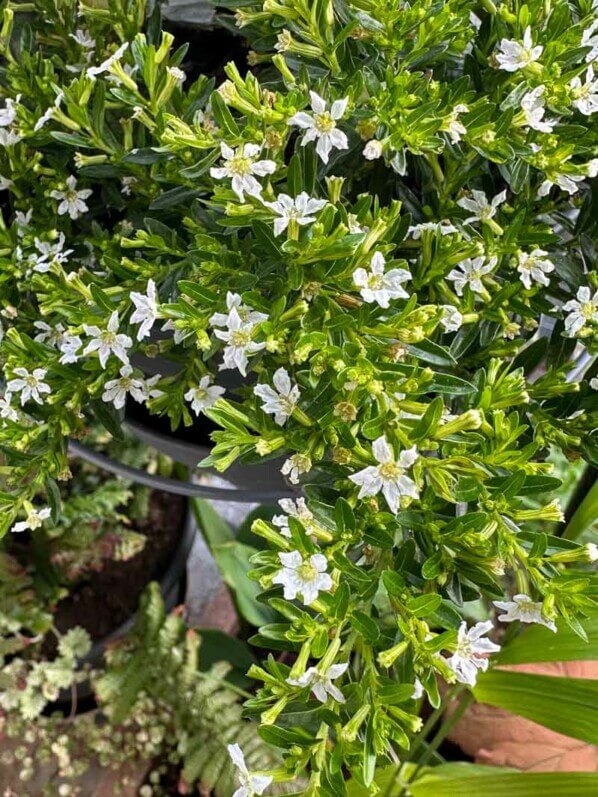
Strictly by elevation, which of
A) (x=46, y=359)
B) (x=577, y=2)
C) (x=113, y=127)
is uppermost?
(x=577, y=2)

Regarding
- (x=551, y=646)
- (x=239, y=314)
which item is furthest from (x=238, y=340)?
(x=551, y=646)

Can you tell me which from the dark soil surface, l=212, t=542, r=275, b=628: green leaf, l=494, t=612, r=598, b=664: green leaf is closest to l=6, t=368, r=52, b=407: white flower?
l=494, t=612, r=598, b=664: green leaf

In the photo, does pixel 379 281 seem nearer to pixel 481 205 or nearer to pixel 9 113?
pixel 481 205

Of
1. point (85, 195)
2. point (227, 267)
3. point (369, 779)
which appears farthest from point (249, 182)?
point (369, 779)

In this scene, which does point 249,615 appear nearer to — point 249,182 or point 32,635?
point 32,635

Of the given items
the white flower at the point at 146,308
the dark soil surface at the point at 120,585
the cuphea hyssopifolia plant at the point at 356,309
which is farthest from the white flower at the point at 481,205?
the dark soil surface at the point at 120,585

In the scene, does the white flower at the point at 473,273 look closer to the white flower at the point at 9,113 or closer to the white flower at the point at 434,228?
the white flower at the point at 434,228

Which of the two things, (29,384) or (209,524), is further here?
(209,524)

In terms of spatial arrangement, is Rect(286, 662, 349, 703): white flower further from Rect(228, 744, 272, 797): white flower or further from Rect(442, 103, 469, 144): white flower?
Rect(442, 103, 469, 144): white flower
